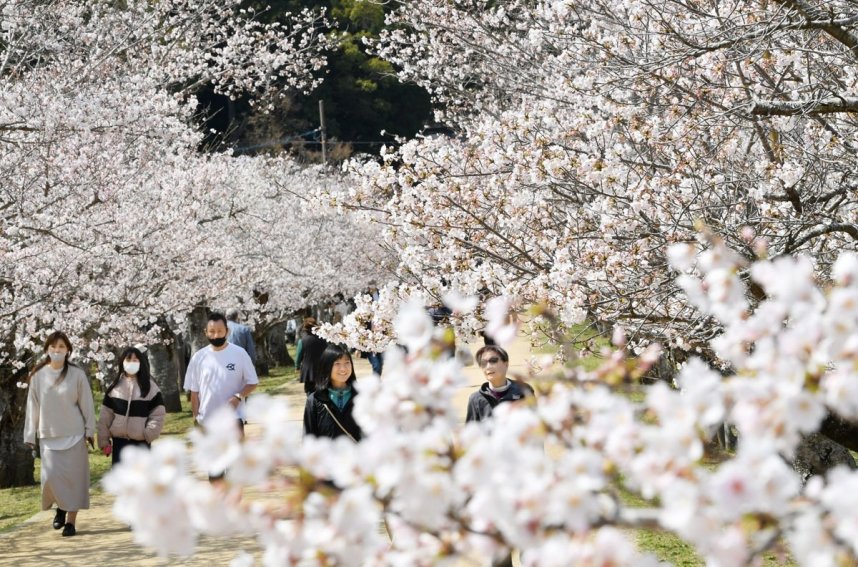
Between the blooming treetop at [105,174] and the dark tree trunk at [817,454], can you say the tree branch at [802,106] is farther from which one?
the blooming treetop at [105,174]

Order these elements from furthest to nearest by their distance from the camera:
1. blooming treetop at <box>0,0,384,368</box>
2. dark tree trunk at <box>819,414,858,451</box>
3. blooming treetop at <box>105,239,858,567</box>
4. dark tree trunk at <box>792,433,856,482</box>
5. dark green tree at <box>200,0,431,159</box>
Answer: dark green tree at <box>200,0,431,159</box>
blooming treetop at <box>0,0,384,368</box>
dark tree trunk at <box>792,433,856,482</box>
dark tree trunk at <box>819,414,858,451</box>
blooming treetop at <box>105,239,858,567</box>

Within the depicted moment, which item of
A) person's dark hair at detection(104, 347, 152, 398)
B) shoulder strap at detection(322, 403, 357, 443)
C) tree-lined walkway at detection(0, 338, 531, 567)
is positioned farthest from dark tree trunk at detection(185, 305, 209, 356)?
shoulder strap at detection(322, 403, 357, 443)

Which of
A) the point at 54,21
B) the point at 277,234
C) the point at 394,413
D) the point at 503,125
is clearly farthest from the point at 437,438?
the point at 277,234

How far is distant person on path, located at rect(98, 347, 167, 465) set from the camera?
900cm

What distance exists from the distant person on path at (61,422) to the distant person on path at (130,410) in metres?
0.17

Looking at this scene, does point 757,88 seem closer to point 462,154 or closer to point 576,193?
point 576,193

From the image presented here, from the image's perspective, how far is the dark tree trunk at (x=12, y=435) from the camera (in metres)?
12.6

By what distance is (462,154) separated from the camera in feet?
31.0

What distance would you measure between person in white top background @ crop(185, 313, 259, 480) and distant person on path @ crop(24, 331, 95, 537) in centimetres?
93

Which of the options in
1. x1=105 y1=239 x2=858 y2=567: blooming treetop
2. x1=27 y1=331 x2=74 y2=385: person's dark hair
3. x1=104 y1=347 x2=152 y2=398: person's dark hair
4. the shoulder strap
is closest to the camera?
x1=105 y1=239 x2=858 y2=567: blooming treetop

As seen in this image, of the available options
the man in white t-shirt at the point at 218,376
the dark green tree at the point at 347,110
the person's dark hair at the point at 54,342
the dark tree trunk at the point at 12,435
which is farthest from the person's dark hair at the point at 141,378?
the dark green tree at the point at 347,110

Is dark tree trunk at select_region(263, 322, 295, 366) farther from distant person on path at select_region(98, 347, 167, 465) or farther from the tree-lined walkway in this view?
distant person on path at select_region(98, 347, 167, 465)

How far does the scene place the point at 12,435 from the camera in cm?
1263

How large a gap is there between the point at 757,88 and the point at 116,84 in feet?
25.9
